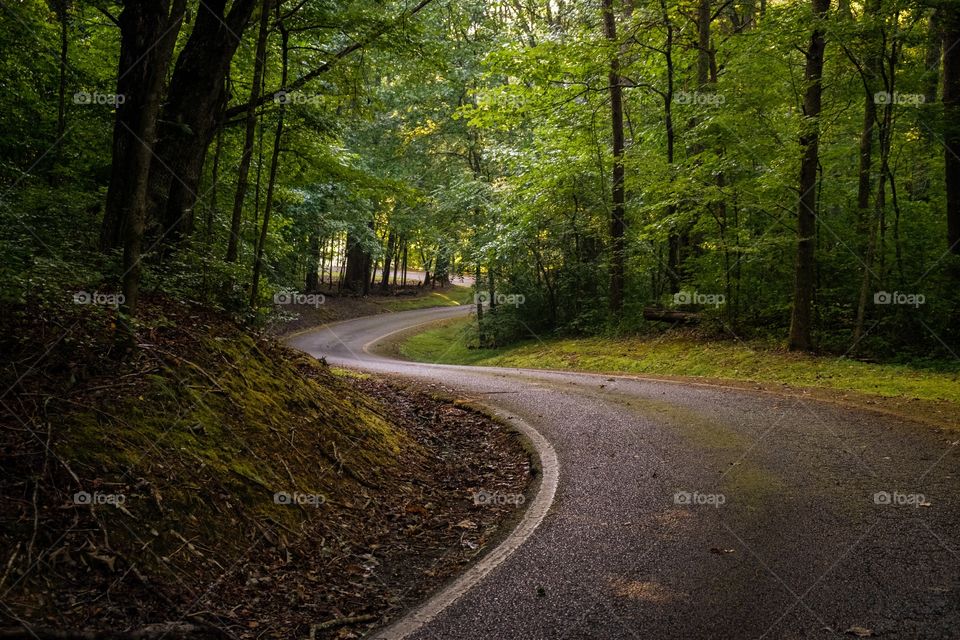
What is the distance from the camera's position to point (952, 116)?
11203 millimetres

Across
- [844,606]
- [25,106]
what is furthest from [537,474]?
[25,106]

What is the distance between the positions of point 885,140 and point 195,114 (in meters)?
13.1

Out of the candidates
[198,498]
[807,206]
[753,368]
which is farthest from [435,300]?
[198,498]

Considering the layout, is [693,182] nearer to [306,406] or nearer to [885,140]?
[885,140]

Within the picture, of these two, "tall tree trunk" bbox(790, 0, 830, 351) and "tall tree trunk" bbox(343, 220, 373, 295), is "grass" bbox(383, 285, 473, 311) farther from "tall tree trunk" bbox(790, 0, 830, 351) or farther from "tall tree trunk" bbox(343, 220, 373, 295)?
"tall tree trunk" bbox(790, 0, 830, 351)

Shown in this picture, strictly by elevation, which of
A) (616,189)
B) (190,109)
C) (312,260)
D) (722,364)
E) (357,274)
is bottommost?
(722,364)

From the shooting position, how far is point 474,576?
384cm

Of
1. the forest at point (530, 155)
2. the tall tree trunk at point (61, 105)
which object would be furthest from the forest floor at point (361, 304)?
the tall tree trunk at point (61, 105)

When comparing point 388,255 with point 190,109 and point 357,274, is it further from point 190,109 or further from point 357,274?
point 190,109

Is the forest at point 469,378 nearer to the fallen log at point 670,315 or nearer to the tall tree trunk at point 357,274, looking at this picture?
the fallen log at point 670,315

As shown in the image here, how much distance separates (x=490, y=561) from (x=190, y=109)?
623 centimetres

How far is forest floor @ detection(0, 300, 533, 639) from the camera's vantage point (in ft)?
9.73

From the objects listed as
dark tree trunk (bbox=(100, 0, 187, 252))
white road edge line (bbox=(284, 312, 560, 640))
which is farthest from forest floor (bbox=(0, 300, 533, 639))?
dark tree trunk (bbox=(100, 0, 187, 252))

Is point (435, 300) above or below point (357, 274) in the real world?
below
